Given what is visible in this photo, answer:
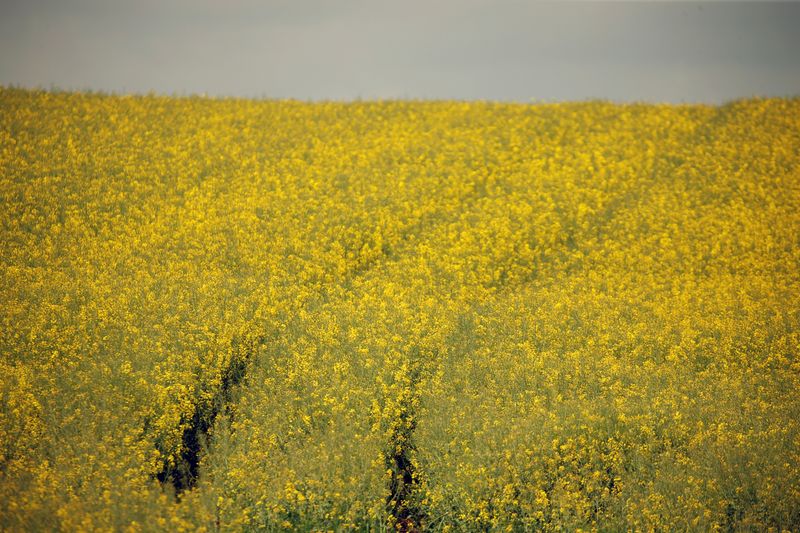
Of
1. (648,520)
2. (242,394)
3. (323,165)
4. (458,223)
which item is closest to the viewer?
(648,520)

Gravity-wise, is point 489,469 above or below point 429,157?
below

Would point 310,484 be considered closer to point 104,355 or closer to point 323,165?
point 104,355

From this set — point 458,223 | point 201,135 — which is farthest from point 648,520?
point 201,135

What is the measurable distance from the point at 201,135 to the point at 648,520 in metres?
20.8

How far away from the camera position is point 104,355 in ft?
42.9

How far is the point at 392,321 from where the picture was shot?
15125mm

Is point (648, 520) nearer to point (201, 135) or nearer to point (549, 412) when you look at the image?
point (549, 412)

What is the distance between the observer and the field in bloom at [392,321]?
10.1 metres

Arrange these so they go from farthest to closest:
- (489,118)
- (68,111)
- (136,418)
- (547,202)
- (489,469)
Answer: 1. (489,118)
2. (68,111)
3. (547,202)
4. (136,418)
5. (489,469)

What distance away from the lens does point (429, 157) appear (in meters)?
25.6

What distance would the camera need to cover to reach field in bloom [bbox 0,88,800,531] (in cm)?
1009

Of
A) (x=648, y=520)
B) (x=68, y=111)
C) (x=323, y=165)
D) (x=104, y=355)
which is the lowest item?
(x=648, y=520)

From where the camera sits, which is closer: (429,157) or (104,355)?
(104,355)

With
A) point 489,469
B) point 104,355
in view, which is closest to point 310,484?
point 489,469
